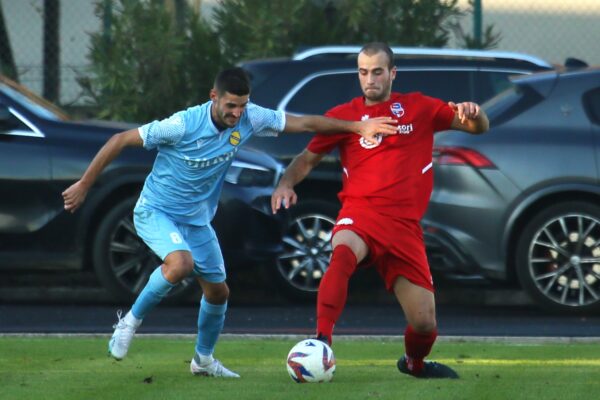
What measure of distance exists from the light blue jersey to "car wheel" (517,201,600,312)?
11.6ft

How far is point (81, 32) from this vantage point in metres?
16.2

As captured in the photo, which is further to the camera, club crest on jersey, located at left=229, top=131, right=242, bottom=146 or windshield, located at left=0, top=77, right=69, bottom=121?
windshield, located at left=0, top=77, right=69, bottom=121

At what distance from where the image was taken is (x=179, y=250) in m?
8.21

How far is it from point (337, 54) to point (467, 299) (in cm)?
229

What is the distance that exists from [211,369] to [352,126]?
1445 mm

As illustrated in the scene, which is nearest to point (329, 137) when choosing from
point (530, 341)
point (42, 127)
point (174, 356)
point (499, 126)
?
point (174, 356)

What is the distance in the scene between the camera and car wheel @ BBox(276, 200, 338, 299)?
12.4 metres

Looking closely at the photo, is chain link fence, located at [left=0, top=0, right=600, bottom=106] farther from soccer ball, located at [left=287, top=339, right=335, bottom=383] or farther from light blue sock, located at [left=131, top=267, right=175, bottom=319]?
soccer ball, located at [left=287, top=339, right=335, bottom=383]

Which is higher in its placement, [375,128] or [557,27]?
[557,27]

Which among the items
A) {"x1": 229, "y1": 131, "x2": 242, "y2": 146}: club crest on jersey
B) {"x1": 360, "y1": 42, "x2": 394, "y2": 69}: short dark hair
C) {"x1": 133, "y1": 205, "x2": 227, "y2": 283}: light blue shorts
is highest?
{"x1": 360, "y1": 42, "x2": 394, "y2": 69}: short dark hair

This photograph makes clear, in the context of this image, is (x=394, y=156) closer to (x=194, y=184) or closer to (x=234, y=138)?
(x=234, y=138)

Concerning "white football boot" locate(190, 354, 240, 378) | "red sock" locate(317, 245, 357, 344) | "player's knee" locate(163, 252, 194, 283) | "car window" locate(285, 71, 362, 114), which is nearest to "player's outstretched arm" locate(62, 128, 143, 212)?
"player's knee" locate(163, 252, 194, 283)

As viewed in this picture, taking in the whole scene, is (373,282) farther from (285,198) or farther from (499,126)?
(285,198)

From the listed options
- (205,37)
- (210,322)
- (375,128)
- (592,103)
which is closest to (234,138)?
(375,128)
